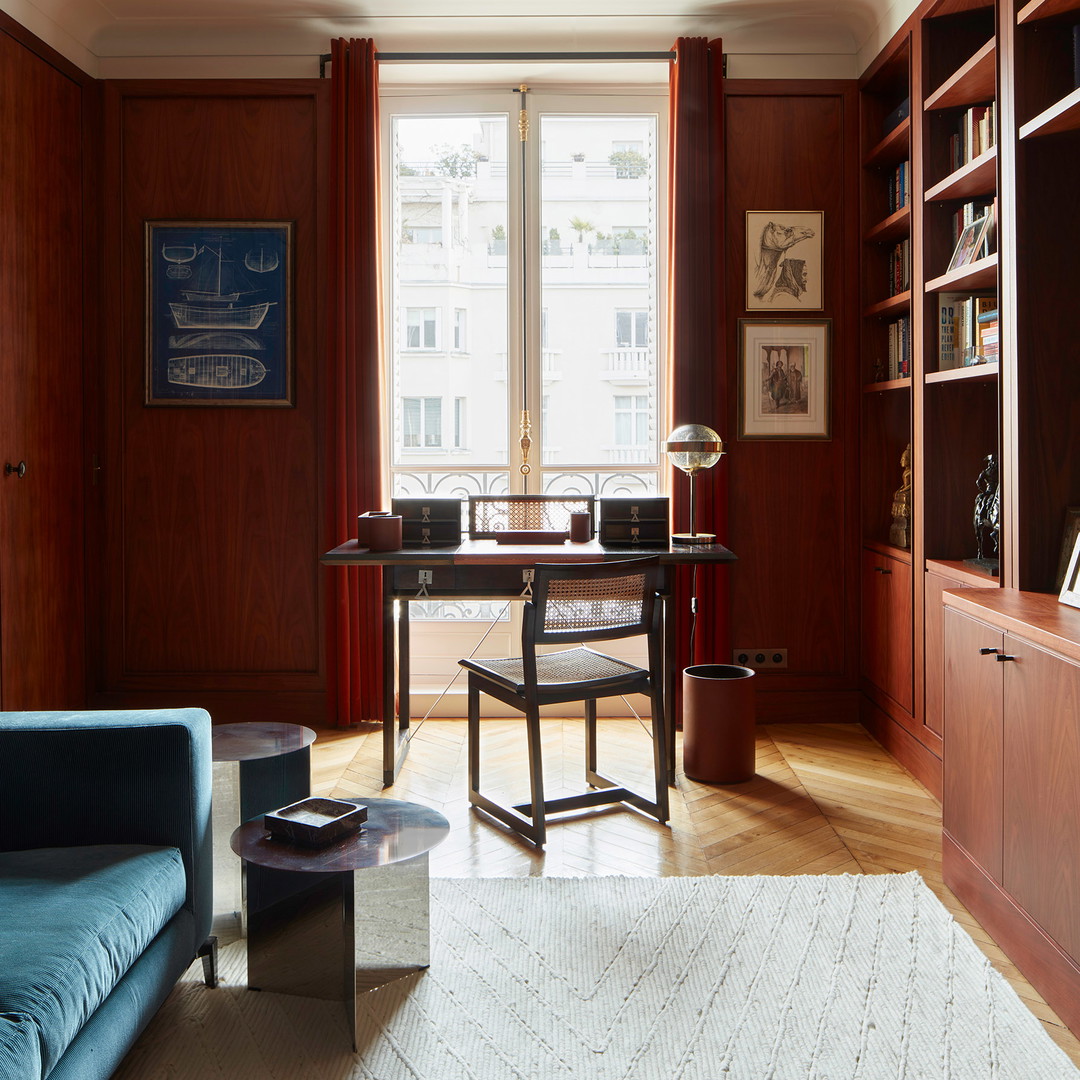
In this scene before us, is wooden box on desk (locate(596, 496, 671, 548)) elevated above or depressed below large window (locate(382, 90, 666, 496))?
below

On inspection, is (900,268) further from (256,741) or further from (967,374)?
(256,741)

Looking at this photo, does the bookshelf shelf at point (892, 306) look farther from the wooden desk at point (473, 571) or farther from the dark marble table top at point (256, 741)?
the dark marble table top at point (256, 741)

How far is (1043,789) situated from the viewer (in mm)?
2193

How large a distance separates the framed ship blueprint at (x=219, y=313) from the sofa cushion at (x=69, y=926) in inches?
108

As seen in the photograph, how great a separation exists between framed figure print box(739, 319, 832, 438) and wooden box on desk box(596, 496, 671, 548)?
0.95 metres

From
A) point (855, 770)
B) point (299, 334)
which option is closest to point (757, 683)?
point (855, 770)

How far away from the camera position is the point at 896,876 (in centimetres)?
284

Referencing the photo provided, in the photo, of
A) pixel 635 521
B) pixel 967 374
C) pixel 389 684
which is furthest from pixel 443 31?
pixel 389 684

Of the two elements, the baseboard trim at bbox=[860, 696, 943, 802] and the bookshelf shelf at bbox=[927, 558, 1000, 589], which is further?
the baseboard trim at bbox=[860, 696, 943, 802]

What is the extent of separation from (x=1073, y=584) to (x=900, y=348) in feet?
5.84

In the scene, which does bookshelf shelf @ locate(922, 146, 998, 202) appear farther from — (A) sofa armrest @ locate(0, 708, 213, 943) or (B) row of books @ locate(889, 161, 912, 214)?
(A) sofa armrest @ locate(0, 708, 213, 943)

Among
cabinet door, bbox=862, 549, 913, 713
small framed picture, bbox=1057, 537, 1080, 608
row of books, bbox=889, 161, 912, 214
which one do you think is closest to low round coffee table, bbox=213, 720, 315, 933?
small framed picture, bbox=1057, 537, 1080, 608

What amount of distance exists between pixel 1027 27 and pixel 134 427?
3.54 m

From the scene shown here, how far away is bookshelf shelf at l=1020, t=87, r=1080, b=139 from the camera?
2479 millimetres
